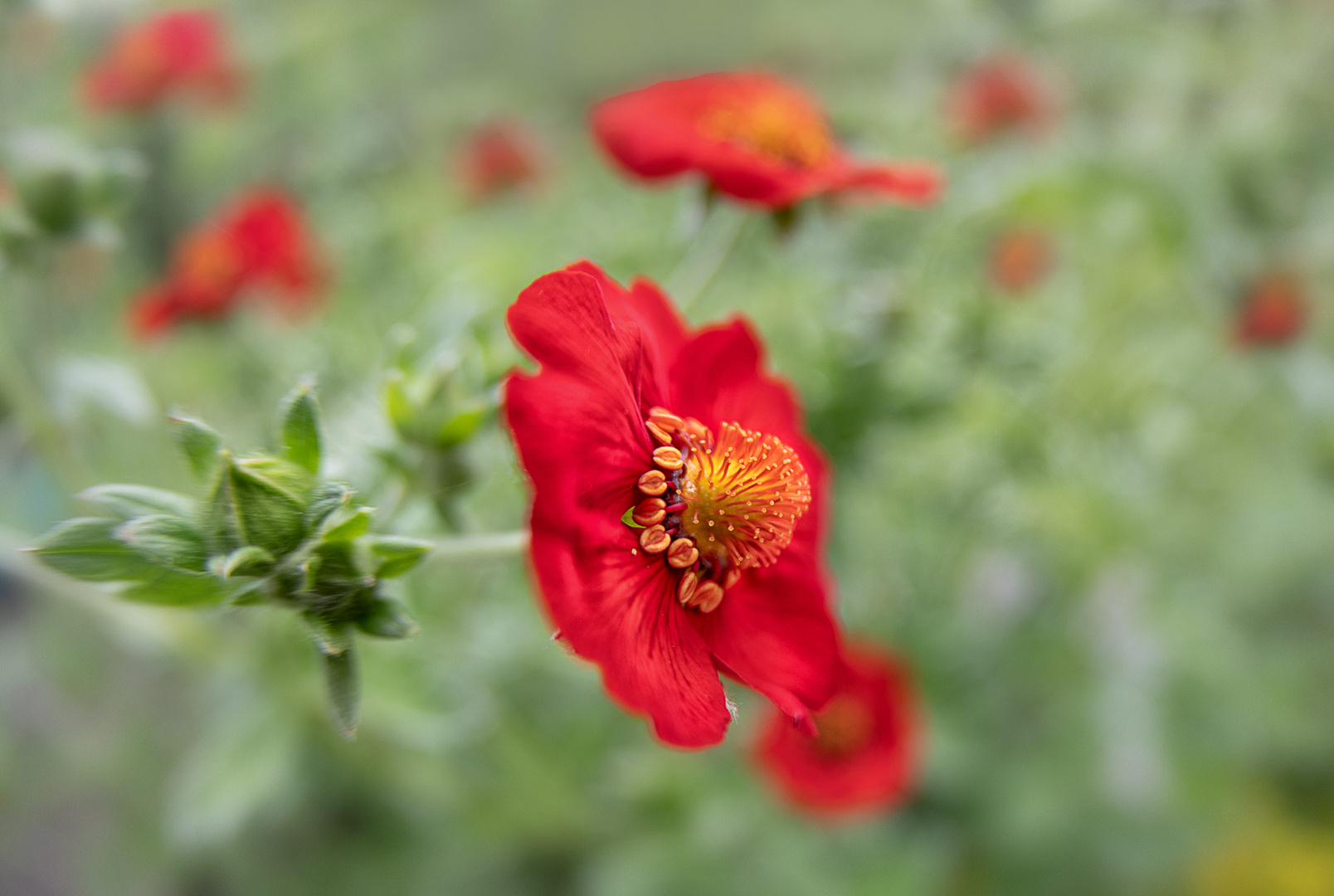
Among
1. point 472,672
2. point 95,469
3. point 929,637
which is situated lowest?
point 929,637

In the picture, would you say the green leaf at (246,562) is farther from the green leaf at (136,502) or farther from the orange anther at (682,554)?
the orange anther at (682,554)

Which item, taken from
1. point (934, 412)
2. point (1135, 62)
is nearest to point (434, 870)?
point (934, 412)

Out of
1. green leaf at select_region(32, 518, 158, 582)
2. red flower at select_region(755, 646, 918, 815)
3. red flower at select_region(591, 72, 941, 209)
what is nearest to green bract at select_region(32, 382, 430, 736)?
green leaf at select_region(32, 518, 158, 582)

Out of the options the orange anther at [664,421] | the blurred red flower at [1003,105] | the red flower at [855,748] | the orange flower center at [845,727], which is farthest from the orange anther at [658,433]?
the blurred red flower at [1003,105]

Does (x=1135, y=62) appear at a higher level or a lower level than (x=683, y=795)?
higher

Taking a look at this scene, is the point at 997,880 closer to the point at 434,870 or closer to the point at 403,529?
the point at 434,870

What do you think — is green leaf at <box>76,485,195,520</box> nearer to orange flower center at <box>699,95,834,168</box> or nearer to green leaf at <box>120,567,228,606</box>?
green leaf at <box>120,567,228,606</box>
